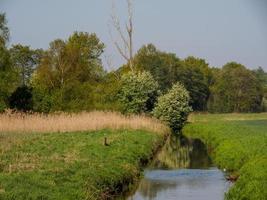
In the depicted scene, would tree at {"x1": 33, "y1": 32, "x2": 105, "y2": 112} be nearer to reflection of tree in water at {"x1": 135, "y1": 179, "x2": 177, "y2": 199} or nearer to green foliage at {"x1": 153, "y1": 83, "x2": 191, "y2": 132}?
green foliage at {"x1": 153, "y1": 83, "x2": 191, "y2": 132}

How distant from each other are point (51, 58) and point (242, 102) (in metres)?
64.3

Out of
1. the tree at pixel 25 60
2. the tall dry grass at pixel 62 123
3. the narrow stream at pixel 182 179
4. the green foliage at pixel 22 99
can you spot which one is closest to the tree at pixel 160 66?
the tree at pixel 25 60

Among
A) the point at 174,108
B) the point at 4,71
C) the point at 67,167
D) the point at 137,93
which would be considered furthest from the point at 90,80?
the point at 67,167

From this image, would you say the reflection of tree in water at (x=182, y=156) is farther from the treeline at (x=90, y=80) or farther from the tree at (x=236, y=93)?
the tree at (x=236, y=93)

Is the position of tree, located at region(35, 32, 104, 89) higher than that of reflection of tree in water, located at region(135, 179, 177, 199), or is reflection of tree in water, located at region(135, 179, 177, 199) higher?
tree, located at region(35, 32, 104, 89)

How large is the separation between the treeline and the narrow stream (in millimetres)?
16063

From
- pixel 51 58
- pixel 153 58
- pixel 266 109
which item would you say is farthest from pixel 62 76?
pixel 266 109

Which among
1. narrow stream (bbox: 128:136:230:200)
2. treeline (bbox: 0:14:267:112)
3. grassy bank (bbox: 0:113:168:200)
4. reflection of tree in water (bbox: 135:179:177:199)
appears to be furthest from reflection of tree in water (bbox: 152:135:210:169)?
treeline (bbox: 0:14:267:112)

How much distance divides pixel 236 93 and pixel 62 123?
3030 inches

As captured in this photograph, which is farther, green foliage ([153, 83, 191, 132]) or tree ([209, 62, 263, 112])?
tree ([209, 62, 263, 112])

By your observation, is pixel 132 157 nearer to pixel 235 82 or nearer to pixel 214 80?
pixel 235 82

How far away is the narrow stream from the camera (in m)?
18.4

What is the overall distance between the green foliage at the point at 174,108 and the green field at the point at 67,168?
85.5 ft

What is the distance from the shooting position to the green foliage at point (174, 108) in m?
53.4
